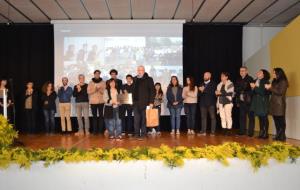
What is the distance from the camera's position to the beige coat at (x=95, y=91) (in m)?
8.59

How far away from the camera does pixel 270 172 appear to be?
12.4ft

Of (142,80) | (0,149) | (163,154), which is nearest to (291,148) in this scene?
(163,154)

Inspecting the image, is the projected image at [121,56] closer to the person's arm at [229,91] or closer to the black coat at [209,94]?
the black coat at [209,94]

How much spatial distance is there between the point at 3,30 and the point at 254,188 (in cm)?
847

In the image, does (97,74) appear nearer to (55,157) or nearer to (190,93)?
(190,93)

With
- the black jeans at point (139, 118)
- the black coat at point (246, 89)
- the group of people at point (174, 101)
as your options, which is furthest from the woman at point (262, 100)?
the black jeans at point (139, 118)

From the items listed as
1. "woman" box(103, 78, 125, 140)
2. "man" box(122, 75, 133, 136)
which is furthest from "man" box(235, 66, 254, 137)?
"woman" box(103, 78, 125, 140)

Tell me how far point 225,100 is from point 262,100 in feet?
2.79

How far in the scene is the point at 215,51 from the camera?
34.6 feet

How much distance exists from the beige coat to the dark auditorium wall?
2167mm

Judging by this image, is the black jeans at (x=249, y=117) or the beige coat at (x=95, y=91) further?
the beige coat at (x=95, y=91)

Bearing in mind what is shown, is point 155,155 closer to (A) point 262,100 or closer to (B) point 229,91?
(A) point 262,100

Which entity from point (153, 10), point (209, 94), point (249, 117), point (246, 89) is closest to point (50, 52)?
point (153, 10)

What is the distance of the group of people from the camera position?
7039 mm
